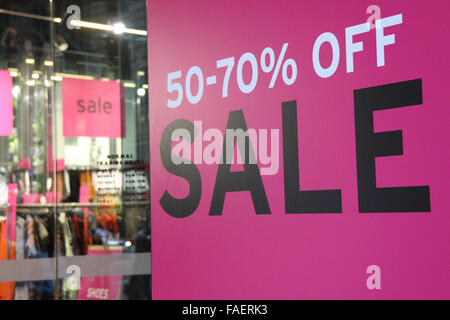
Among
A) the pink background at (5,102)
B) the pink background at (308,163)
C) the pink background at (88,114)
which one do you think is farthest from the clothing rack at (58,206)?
the pink background at (308,163)

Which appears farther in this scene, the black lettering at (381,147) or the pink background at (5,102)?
the pink background at (5,102)

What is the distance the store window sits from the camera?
4184 millimetres

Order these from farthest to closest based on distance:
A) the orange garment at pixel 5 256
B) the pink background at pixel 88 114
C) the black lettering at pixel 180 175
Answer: the pink background at pixel 88 114, the orange garment at pixel 5 256, the black lettering at pixel 180 175

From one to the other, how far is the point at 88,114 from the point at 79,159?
0.44m

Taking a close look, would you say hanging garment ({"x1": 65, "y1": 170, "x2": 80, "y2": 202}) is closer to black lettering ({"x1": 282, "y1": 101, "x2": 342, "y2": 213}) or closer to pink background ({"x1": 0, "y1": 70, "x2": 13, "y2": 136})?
pink background ({"x1": 0, "y1": 70, "x2": 13, "y2": 136})

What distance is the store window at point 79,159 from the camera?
418 centimetres

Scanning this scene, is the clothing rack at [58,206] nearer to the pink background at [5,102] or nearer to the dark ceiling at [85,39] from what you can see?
the pink background at [5,102]

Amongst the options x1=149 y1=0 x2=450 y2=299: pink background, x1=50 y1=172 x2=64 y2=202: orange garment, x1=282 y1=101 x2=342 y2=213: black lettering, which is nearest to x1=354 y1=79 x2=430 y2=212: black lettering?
x1=149 y1=0 x2=450 y2=299: pink background

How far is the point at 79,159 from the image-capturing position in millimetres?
4562

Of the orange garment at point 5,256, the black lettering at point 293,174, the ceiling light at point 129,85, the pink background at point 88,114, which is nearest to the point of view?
the black lettering at point 293,174

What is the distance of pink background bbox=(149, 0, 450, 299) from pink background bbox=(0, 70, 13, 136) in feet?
4.51

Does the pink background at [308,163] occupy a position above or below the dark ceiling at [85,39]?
below

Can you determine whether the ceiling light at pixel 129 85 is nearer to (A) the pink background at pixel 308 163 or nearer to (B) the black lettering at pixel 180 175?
(A) the pink background at pixel 308 163

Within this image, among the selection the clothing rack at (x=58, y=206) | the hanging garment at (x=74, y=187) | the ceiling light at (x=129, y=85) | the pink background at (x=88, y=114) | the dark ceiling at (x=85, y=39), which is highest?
the dark ceiling at (x=85, y=39)
